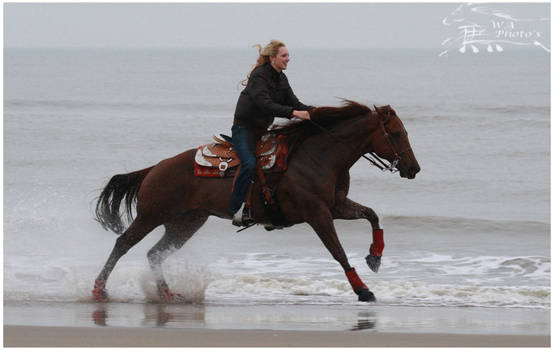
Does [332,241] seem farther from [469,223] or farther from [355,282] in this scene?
[469,223]

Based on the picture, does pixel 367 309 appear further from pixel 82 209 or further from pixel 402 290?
pixel 82 209

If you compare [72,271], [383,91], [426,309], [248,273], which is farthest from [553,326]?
[383,91]

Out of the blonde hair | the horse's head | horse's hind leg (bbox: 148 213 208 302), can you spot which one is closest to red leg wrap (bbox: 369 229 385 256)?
the horse's head

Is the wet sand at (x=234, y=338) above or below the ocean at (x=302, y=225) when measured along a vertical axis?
above

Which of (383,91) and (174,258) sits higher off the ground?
(174,258)

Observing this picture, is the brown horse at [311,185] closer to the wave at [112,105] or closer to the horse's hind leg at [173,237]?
the horse's hind leg at [173,237]

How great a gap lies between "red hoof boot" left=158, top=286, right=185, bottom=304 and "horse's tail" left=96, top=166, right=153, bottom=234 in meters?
0.90

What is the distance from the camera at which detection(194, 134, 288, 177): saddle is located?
8461 mm

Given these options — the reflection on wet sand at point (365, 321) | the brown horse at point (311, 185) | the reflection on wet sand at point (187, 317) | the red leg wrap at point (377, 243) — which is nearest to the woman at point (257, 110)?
the brown horse at point (311, 185)

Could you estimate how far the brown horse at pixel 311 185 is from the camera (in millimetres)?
8352

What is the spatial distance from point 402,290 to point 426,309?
1.10 meters

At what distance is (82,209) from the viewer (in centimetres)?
1609

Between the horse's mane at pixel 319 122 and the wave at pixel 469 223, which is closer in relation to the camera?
the horse's mane at pixel 319 122

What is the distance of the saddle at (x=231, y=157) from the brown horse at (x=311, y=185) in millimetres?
64
